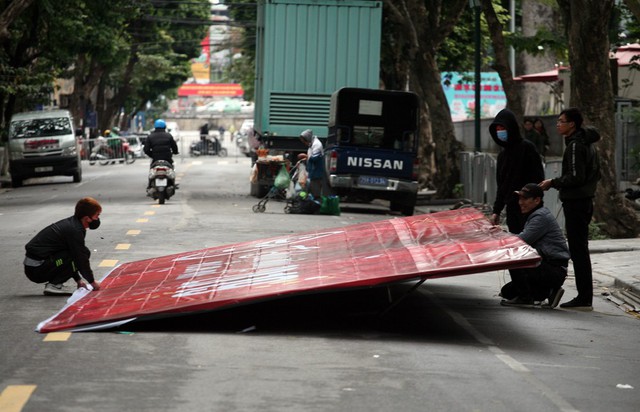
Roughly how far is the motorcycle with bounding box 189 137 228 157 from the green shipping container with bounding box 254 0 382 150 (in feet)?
120

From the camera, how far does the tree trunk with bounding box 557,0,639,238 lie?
1895 centimetres

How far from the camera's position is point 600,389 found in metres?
8.02

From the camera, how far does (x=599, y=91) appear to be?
62.8 feet

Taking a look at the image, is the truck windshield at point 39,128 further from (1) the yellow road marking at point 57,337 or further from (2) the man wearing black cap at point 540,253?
(1) the yellow road marking at point 57,337

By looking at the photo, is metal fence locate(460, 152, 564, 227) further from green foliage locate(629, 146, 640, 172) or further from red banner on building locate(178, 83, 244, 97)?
red banner on building locate(178, 83, 244, 97)

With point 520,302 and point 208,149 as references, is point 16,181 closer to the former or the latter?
point 520,302

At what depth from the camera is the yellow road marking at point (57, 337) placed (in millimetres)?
9055

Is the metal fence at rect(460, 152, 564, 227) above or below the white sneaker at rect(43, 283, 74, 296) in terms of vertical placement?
above

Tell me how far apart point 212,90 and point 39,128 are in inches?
5574

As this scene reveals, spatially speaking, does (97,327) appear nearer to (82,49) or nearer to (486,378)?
(486,378)

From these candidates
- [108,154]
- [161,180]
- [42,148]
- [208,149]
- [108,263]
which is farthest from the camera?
[208,149]

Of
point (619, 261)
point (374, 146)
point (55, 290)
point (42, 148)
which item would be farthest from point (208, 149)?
point (55, 290)

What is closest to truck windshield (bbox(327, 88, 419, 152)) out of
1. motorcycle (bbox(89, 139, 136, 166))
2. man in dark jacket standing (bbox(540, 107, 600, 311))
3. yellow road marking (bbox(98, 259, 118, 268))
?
yellow road marking (bbox(98, 259, 118, 268))

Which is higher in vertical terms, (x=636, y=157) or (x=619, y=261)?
(x=636, y=157)
